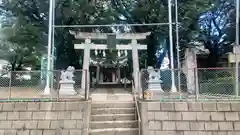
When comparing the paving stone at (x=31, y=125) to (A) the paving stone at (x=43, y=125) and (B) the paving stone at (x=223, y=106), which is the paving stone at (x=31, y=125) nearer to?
(A) the paving stone at (x=43, y=125)

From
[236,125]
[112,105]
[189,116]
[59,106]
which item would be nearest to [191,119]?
[189,116]

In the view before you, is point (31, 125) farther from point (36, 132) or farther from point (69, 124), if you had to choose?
point (69, 124)

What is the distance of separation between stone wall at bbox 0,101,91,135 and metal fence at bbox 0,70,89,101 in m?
0.26

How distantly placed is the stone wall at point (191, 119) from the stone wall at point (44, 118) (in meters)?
1.71

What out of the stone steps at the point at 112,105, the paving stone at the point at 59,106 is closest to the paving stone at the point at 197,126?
the stone steps at the point at 112,105

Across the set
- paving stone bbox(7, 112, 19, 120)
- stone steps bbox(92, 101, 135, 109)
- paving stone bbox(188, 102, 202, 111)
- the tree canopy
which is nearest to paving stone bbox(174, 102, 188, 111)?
paving stone bbox(188, 102, 202, 111)

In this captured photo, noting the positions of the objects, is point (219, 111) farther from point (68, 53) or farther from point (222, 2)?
point (68, 53)

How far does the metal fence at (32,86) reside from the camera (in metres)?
7.51

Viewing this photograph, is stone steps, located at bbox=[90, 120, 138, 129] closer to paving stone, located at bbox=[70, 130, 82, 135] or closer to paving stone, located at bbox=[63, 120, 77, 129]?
paving stone, located at bbox=[70, 130, 82, 135]

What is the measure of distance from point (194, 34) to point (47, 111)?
12.7 m

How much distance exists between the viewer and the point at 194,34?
1739 cm

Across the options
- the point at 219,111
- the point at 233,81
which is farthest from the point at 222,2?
the point at 219,111

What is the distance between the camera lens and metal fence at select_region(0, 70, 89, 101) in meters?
7.51

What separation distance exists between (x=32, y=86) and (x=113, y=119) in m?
2.68
